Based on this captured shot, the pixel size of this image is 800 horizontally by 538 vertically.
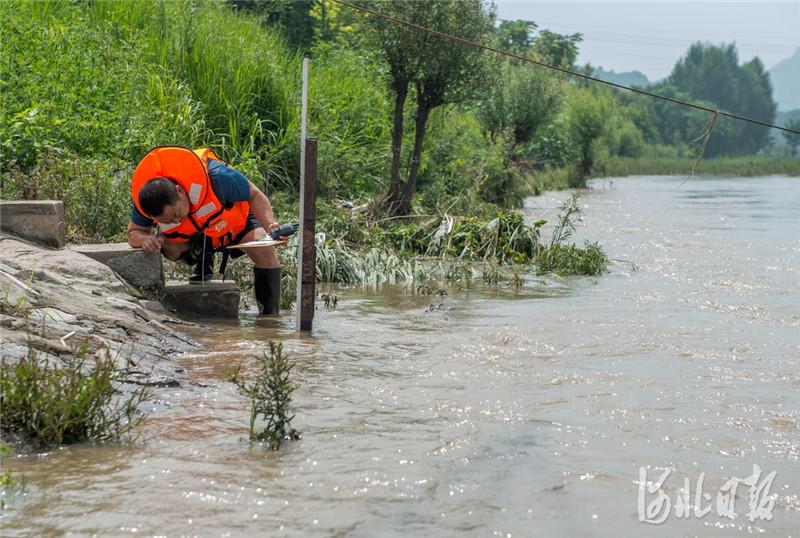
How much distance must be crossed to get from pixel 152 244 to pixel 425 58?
9.00 meters

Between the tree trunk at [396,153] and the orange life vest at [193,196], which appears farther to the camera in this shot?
the tree trunk at [396,153]

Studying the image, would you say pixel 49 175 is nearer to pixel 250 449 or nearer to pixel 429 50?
pixel 250 449

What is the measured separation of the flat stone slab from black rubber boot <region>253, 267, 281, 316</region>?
265 millimetres

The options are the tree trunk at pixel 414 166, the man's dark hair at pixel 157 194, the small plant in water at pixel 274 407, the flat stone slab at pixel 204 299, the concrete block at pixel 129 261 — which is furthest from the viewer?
the tree trunk at pixel 414 166

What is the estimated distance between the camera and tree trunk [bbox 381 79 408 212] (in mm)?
15984

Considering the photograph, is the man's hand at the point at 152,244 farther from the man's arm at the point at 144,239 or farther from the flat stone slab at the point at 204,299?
the flat stone slab at the point at 204,299

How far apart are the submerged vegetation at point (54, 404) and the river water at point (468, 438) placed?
0.11 meters

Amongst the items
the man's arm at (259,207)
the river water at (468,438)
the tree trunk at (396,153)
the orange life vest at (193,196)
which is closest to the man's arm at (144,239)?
the orange life vest at (193,196)

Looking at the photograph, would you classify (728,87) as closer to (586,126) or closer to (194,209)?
(586,126)

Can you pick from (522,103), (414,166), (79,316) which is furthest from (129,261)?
(522,103)

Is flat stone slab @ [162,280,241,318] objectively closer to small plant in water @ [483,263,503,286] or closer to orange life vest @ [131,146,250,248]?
orange life vest @ [131,146,250,248]

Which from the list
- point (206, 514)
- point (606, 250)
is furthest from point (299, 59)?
point (206, 514)

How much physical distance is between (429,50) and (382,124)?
2.64 meters

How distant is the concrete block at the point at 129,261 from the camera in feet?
26.8
